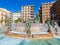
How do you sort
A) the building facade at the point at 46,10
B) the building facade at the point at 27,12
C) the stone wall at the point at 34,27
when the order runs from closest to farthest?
1. the stone wall at the point at 34,27
2. the building facade at the point at 46,10
3. the building facade at the point at 27,12

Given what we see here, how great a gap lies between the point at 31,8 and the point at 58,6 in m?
32.5

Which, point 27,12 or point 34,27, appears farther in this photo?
point 27,12

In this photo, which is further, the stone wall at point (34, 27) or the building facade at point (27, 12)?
the building facade at point (27, 12)

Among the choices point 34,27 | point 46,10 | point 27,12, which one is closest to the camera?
point 34,27

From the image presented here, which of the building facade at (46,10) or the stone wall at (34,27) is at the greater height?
the building facade at (46,10)

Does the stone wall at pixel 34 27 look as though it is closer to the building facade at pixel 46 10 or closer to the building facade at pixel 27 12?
the building facade at pixel 46 10

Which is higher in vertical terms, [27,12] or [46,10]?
Result: [27,12]

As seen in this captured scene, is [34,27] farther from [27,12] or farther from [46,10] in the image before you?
[27,12]

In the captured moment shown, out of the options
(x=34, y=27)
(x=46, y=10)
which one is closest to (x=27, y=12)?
(x=46, y=10)

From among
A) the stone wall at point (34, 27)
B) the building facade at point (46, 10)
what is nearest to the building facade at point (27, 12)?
the building facade at point (46, 10)

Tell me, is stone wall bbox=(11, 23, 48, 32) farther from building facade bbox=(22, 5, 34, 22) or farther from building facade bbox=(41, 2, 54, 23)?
building facade bbox=(22, 5, 34, 22)

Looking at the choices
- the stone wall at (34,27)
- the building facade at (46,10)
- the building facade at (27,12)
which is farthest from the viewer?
the building facade at (27,12)

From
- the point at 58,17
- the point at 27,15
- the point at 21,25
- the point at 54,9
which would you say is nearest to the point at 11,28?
the point at 21,25

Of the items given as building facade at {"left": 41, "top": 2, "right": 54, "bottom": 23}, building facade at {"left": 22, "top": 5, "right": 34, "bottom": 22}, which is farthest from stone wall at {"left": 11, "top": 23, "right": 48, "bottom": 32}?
building facade at {"left": 22, "top": 5, "right": 34, "bottom": 22}
